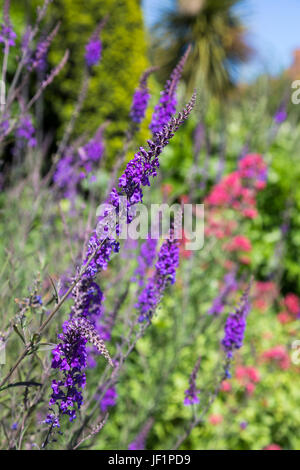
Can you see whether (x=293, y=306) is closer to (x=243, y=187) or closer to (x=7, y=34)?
(x=243, y=187)

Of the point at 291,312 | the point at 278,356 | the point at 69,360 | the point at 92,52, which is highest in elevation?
the point at 92,52

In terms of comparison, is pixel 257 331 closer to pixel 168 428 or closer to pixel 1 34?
pixel 168 428

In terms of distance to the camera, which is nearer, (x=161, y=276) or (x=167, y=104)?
(x=161, y=276)

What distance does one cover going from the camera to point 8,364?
2350 millimetres

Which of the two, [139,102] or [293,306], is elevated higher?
[139,102]

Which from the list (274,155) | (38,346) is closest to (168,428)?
(38,346)

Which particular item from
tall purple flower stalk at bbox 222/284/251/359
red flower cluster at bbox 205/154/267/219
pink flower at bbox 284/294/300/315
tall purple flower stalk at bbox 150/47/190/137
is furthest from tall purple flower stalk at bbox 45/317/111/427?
pink flower at bbox 284/294/300/315

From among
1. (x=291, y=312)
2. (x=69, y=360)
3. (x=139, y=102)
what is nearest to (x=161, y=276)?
(x=69, y=360)

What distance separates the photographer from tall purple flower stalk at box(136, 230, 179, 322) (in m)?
1.69

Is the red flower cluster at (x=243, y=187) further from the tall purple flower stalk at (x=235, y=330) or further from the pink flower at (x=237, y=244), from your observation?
the tall purple flower stalk at (x=235, y=330)

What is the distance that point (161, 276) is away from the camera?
1780 millimetres

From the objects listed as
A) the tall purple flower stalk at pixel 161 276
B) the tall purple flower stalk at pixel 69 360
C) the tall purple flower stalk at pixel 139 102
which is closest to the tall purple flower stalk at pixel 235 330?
the tall purple flower stalk at pixel 161 276

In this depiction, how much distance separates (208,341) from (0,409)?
2.02m

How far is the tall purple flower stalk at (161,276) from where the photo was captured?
1691mm
